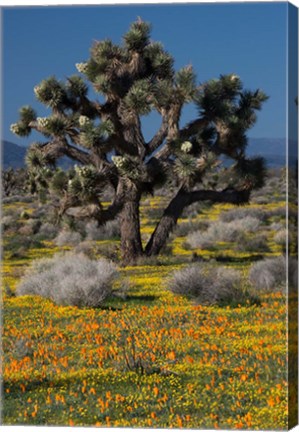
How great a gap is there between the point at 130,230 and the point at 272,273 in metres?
2.50

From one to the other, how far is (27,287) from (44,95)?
6.31 ft

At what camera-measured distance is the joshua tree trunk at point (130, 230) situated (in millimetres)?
11312

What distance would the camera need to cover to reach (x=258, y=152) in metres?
10.3

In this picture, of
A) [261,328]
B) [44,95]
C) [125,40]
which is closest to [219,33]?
[125,40]

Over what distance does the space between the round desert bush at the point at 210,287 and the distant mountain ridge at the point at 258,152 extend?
3.76ft

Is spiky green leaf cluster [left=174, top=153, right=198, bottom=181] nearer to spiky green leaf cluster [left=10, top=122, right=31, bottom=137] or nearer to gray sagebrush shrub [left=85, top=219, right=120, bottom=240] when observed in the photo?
gray sagebrush shrub [left=85, top=219, right=120, bottom=240]

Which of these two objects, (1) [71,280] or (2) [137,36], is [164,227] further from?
(2) [137,36]

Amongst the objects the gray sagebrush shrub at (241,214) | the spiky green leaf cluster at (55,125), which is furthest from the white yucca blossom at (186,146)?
the spiky green leaf cluster at (55,125)

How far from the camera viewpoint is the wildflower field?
8961 millimetres

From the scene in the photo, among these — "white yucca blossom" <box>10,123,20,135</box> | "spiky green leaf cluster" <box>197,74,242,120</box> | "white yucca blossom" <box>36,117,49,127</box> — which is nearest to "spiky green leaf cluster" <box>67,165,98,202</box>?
"white yucca blossom" <box>36,117,49,127</box>

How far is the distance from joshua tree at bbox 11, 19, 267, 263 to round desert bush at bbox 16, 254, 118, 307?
1.64 feet

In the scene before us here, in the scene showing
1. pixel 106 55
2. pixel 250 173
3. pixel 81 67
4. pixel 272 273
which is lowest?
pixel 272 273

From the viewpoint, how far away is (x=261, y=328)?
9383 millimetres

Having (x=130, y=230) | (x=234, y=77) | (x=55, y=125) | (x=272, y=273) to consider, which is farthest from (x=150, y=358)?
(x=55, y=125)
